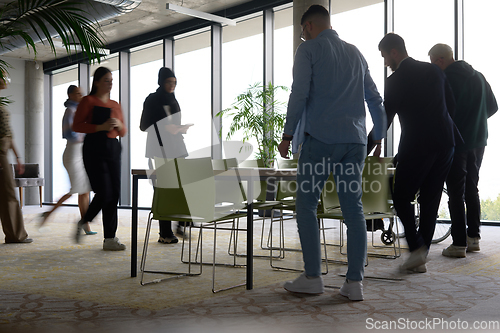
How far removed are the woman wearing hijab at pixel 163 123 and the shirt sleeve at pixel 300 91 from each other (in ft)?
7.20

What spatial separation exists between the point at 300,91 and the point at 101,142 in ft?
7.12

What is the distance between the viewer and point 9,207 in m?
4.95

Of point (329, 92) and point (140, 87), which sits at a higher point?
point (140, 87)

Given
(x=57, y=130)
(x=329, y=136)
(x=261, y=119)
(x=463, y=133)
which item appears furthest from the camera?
(x=57, y=130)

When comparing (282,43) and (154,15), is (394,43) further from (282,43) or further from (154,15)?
(154,15)

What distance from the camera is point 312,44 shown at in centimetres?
265

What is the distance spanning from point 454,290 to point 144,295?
5.68ft

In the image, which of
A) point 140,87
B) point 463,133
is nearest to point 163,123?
point 463,133

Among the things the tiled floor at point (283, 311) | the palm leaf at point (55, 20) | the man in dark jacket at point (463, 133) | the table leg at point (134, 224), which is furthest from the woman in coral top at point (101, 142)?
the man in dark jacket at point (463, 133)

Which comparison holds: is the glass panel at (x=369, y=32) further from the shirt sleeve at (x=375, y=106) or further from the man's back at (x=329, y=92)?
the man's back at (x=329, y=92)

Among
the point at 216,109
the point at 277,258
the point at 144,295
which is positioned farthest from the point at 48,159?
the point at 144,295

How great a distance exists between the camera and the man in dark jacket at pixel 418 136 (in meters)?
3.17

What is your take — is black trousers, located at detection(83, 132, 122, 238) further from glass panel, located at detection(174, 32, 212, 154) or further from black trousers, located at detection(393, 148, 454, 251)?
glass panel, located at detection(174, 32, 212, 154)

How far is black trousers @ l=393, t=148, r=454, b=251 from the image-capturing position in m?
3.17
